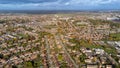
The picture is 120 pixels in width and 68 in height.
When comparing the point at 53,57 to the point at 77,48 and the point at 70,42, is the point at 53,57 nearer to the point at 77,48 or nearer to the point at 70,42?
the point at 77,48

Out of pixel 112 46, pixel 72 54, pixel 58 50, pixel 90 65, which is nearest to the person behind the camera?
pixel 90 65

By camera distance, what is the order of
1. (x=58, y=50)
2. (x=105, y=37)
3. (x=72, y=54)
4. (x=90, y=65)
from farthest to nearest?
(x=105, y=37) → (x=58, y=50) → (x=72, y=54) → (x=90, y=65)

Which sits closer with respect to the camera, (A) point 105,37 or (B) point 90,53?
(B) point 90,53

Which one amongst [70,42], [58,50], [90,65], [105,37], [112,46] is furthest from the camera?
[105,37]

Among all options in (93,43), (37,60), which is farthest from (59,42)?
(37,60)

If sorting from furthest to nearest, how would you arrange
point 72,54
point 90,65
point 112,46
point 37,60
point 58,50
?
point 112,46, point 58,50, point 72,54, point 37,60, point 90,65

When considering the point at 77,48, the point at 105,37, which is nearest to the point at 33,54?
the point at 77,48

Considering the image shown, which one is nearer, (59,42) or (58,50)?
(58,50)

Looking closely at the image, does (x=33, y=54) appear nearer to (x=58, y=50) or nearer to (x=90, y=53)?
(x=58, y=50)

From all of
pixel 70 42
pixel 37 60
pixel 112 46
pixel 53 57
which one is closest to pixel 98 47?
pixel 112 46
